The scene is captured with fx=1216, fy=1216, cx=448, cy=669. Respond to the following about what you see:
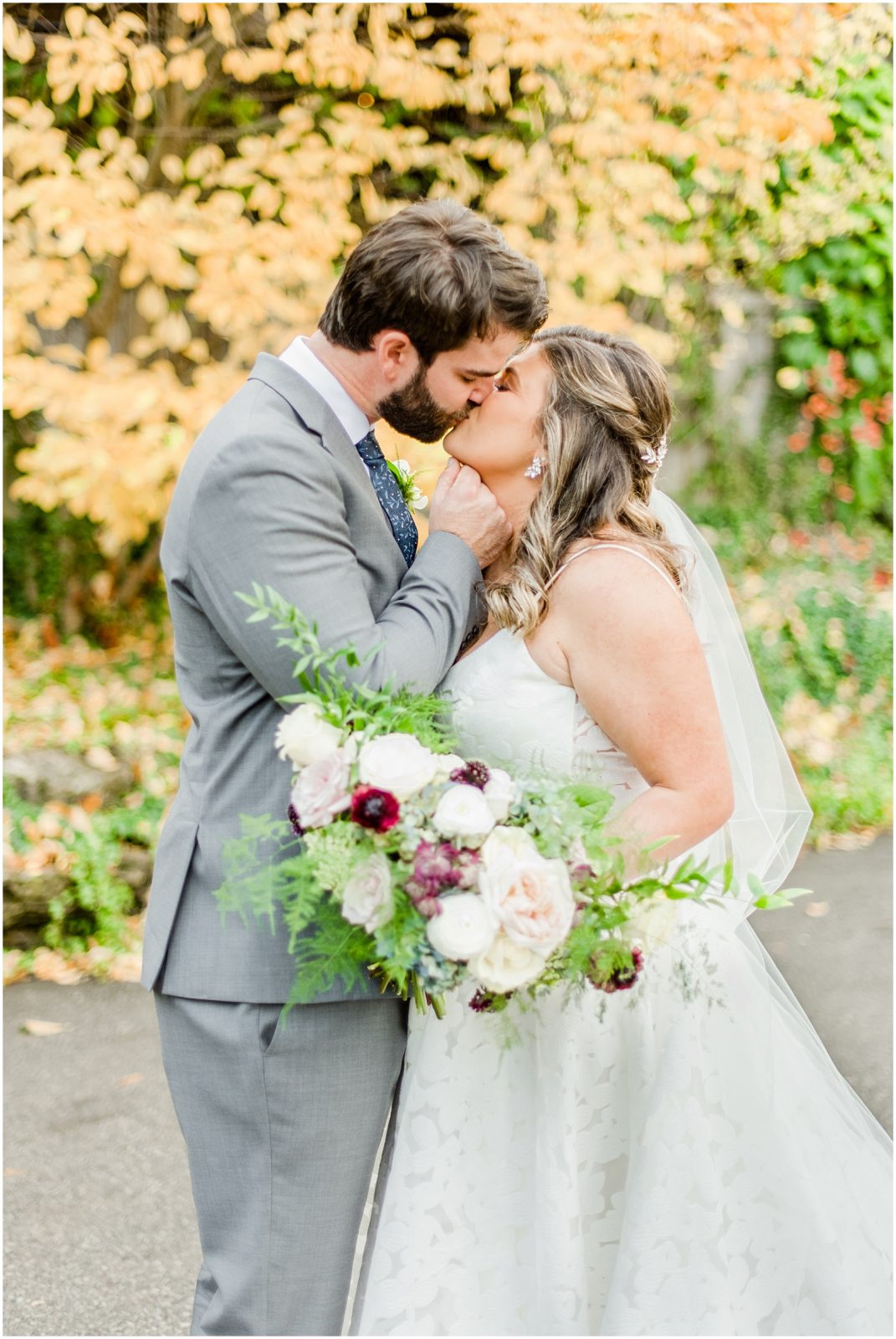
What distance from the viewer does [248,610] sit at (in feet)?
6.19

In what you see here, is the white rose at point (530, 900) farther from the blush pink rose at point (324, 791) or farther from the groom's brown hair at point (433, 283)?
the groom's brown hair at point (433, 283)

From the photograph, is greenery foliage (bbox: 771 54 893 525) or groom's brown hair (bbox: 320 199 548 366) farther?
greenery foliage (bbox: 771 54 893 525)

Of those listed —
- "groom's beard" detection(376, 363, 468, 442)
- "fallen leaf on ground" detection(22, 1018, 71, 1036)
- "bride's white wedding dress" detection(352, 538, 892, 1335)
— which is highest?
"groom's beard" detection(376, 363, 468, 442)

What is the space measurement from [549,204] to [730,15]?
107 cm

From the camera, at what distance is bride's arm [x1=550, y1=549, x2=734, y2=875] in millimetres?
2098

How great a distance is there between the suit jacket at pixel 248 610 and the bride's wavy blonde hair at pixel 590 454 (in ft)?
0.81

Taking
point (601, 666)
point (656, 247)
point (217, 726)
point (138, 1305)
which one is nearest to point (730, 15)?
point (656, 247)

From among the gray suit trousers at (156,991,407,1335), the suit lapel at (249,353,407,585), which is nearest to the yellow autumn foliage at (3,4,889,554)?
the suit lapel at (249,353,407,585)

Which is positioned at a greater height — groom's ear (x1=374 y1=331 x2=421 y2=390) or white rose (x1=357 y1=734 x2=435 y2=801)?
Result: groom's ear (x1=374 y1=331 x2=421 y2=390)

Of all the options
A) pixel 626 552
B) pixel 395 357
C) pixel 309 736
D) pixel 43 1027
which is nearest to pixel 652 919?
pixel 309 736

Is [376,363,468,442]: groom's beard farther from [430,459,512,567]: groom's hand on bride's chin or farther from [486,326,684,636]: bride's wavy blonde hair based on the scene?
[486,326,684,636]: bride's wavy blonde hair

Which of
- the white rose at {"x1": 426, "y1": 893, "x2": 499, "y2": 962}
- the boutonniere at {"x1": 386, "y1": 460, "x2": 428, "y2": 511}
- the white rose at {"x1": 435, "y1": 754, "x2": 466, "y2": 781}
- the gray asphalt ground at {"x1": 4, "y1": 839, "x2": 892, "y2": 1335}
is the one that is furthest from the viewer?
the gray asphalt ground at {"x1": 4, "y1": 839, "x2": 892, "y2": 1335}

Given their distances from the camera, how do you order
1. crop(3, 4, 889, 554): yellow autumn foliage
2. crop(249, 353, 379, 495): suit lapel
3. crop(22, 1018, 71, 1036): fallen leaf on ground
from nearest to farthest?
crop(249, 353, 379, 495): suit lapel → crop(22, 1018, 71, 1036): fallen leaf on ground → crop(3, 4, 889, 554): yellow autumn foliage

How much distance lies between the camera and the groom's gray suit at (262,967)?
194 centimetres
